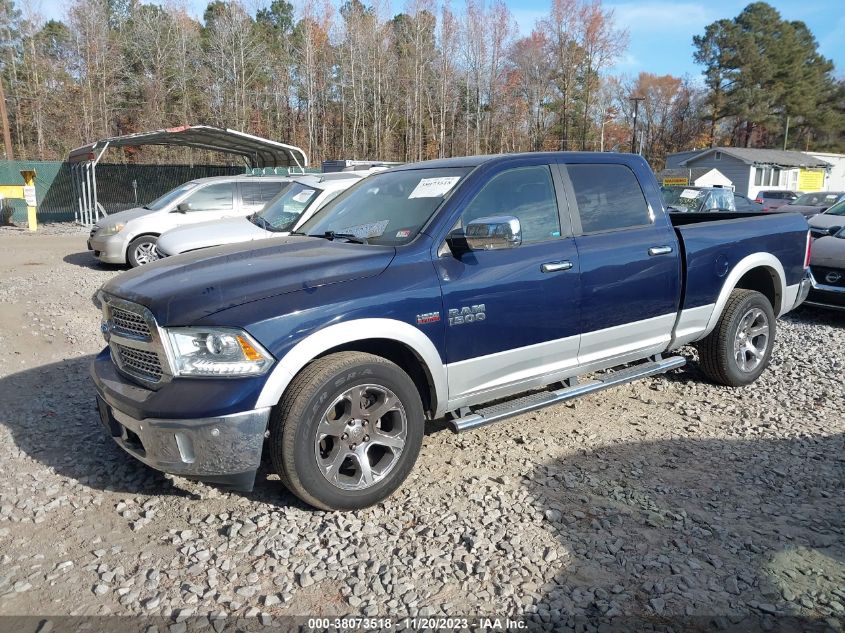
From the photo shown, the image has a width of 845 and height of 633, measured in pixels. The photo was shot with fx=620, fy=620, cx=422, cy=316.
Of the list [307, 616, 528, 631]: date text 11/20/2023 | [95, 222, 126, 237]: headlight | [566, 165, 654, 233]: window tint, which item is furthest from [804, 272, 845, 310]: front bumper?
[95, 222, 126, 237]: headlight

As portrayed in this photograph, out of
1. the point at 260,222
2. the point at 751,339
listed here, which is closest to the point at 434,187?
the point at 751,339

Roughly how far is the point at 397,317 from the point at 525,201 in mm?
1387

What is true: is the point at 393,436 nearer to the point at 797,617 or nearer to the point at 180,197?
the point at 797,617

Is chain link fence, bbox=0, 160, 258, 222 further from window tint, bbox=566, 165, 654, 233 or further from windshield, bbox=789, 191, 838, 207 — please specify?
window tint, bbox=566, 165, 654, 233

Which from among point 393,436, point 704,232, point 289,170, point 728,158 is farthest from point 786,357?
point 728,158

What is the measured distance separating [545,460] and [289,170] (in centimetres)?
1993

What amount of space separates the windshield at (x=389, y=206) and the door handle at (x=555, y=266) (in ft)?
2.58

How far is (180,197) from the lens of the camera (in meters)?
11.8

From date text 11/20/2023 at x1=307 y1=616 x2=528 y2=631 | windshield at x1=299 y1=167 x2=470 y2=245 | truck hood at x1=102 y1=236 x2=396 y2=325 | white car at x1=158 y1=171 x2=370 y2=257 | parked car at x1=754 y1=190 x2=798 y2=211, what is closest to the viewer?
date text 11/20/2023 at x1=307 y1=616 x2=528 y2=631

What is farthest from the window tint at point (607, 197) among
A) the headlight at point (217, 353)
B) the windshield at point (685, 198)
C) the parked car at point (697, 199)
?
the windshield at point (685, 198)

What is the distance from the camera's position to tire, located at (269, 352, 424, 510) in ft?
10.2

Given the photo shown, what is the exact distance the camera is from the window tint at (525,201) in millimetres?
3970

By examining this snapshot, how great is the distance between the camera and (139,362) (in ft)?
11.0

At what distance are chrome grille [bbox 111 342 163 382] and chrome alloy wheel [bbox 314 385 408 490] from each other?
91 centimetres
